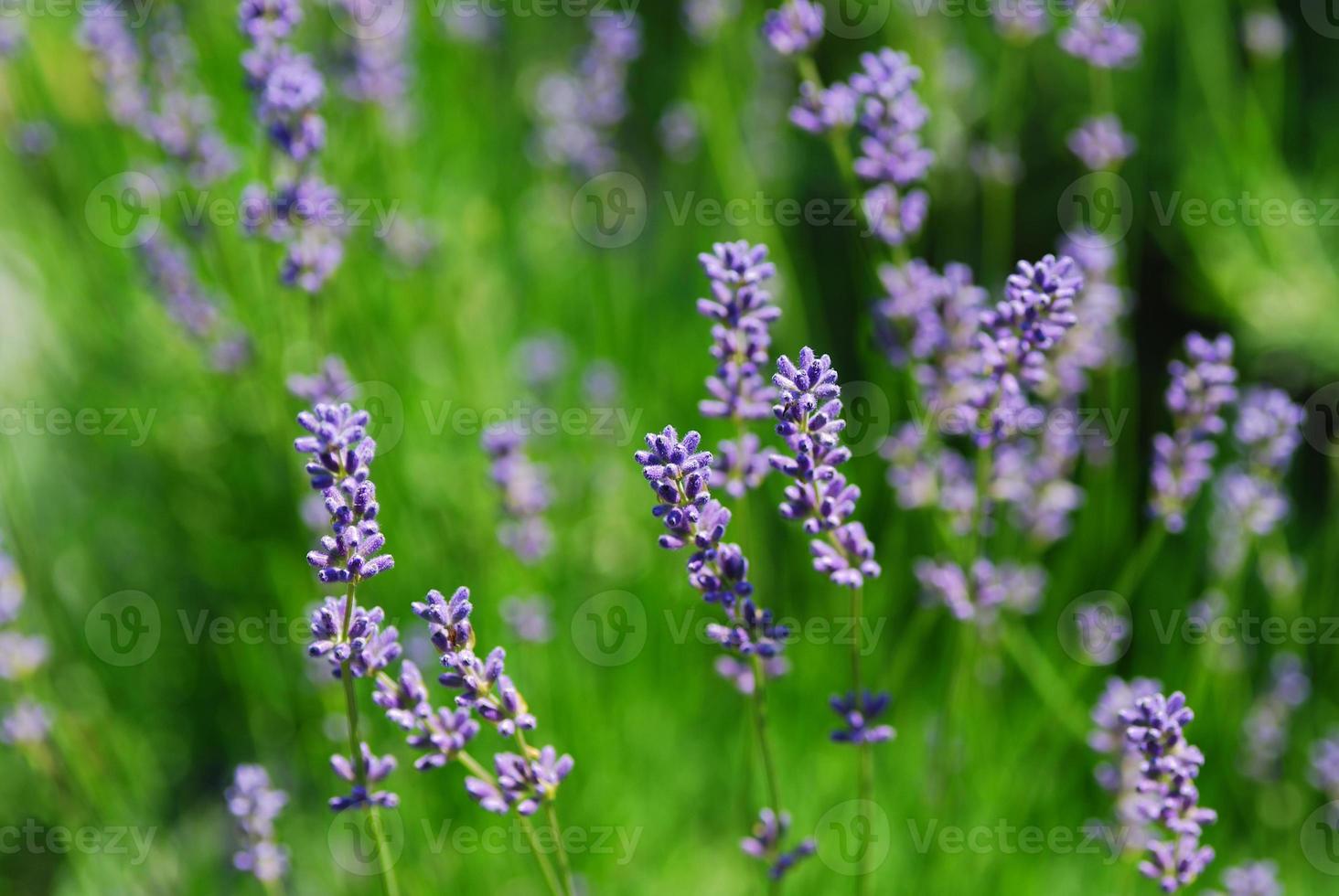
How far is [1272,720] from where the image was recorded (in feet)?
9.94

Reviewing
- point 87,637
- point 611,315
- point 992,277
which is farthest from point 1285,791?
point 87,637

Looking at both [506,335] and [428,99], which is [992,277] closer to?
[506,335]

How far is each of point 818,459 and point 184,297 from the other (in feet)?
7.43

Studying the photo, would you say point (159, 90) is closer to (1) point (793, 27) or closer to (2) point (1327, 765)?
(1) point (793, 27)

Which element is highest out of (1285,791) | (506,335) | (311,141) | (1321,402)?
(311,141)

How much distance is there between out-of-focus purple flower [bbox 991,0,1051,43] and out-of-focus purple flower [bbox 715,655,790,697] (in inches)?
66.0

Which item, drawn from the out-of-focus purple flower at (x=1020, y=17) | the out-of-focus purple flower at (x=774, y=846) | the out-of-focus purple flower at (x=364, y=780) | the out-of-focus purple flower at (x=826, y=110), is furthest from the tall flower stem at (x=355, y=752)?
the out-of-focus purple flower at (x=1020, y=17)

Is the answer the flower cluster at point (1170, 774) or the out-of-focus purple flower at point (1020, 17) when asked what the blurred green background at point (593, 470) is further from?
the flower cluster at point (1170, 774)

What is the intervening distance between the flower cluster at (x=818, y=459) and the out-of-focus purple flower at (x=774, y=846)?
0.46 m

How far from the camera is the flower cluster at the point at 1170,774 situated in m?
1.56

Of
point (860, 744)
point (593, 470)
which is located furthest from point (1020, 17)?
point (860, 744)

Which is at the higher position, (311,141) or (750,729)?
(311,141)

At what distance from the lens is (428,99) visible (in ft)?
15.8

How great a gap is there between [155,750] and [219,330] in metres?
1.25
